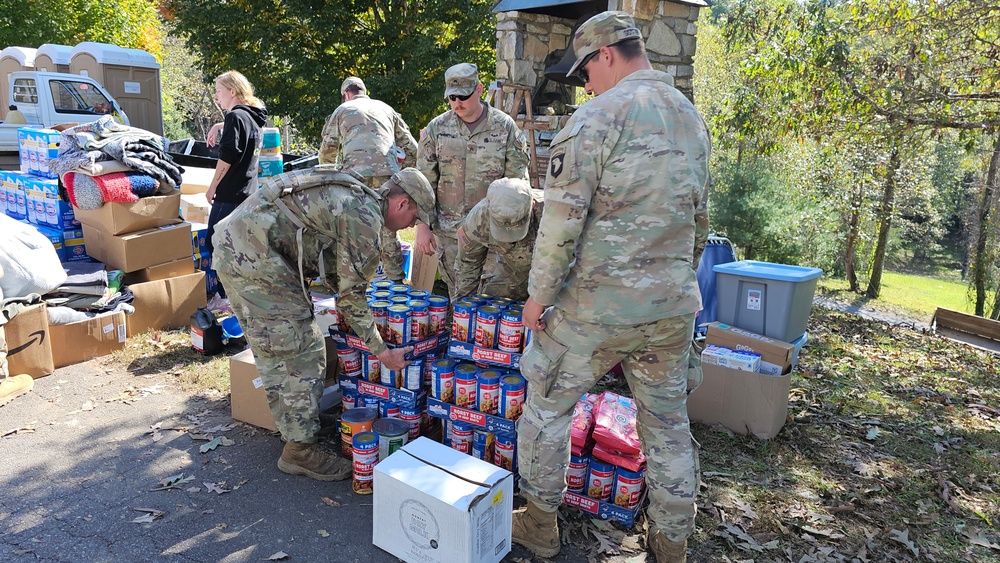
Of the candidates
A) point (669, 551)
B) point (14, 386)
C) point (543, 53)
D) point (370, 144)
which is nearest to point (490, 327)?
point (669, 551)

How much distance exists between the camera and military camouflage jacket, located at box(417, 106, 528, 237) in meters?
4.73

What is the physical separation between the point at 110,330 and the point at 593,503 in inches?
155

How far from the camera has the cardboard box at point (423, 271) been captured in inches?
233

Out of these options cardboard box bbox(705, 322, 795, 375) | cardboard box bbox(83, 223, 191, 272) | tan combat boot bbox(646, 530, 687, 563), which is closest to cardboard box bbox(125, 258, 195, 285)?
cardboard box bbox(83, 223, 191, 272)

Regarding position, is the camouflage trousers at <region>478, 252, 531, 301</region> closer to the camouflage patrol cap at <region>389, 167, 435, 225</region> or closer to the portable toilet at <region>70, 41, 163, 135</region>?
the camouflage patrol cap at <region>389, 167, 435, 225</region>

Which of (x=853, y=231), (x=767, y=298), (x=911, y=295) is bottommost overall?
(x=911, y=295)

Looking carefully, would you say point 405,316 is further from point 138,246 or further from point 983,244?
point 983,244

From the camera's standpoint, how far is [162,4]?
78.7 feet

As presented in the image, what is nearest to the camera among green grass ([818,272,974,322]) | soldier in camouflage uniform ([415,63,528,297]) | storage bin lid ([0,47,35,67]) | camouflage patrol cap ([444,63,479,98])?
camouflage patrol cap ([444,63,479,98])

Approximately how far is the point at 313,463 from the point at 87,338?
252 centimetres

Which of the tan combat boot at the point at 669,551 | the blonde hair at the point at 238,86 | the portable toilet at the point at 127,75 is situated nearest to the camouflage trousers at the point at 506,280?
the tan combat boot at the point at 669,551

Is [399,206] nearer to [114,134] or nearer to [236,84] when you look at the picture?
[236,84]

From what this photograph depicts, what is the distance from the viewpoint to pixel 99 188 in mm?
5105

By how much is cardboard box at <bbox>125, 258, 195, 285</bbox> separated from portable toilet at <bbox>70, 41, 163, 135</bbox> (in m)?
11.6
